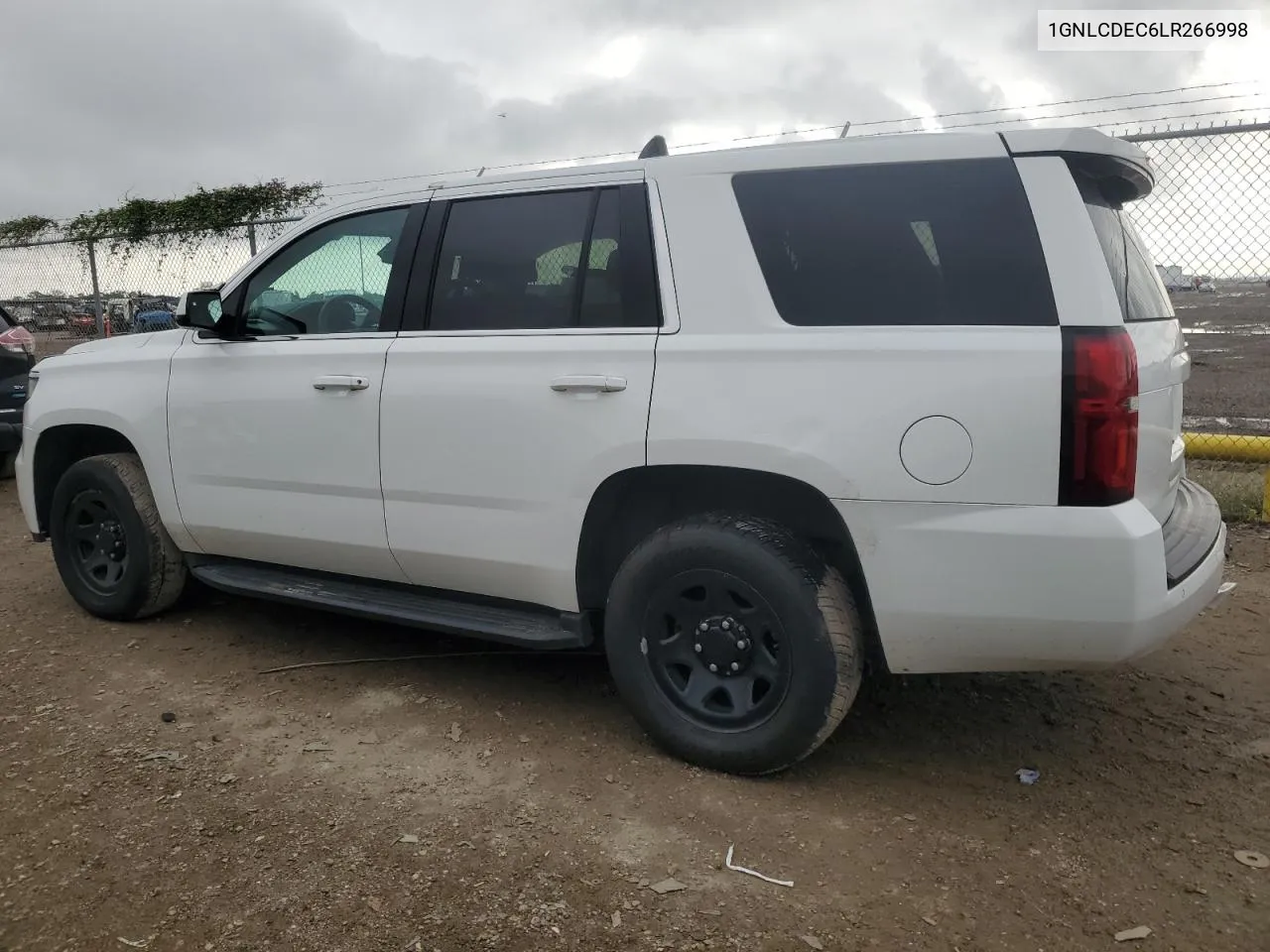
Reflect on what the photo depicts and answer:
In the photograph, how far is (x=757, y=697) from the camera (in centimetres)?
313

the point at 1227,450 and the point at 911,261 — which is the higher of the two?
the point at 911,261

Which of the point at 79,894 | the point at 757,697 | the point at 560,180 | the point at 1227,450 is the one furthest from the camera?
the point at 1227,450

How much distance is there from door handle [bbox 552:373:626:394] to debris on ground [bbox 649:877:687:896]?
56.0 inches

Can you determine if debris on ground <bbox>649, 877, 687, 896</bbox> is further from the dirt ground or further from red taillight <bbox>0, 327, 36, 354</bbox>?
red taillight <bbox>0, 327, 36, 354</bbox>

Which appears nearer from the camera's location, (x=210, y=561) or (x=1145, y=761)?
(x=1145, y=761)

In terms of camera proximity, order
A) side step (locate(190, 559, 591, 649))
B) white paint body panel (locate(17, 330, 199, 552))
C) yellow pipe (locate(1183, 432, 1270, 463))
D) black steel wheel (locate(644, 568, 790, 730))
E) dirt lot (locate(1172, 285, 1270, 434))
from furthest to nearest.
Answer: dirt lot (locate(1172, 285, 1270, 434)) < yellow pipe (locate(1183, 432, 1270, 463)) < white paint body panel (locate(17, 330, 199, 552)) < side step (locate(190, 559, 591, 649)) < black steel wheel (locate(644, 568, 790, 730))

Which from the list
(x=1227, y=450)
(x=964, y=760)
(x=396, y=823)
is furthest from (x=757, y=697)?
(x=1227, y=450)

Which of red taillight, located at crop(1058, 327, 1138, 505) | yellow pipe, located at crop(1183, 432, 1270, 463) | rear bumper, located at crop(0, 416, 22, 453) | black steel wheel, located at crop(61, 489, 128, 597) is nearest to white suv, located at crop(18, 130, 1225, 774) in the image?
red taillight, located at crop(1058, 327, 1138, 505)

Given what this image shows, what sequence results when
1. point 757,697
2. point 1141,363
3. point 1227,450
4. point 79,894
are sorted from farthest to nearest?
point 1227,450 < point 757,697 < point 1141,363 < point 79,894

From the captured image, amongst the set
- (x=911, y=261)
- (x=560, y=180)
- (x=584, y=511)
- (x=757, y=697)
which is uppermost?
(x=560, y=180)

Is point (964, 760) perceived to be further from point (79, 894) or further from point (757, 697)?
point (79, 894)

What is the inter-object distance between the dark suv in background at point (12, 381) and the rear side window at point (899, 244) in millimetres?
6935

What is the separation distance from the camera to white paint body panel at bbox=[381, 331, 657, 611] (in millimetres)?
3182

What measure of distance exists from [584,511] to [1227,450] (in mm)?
4732
